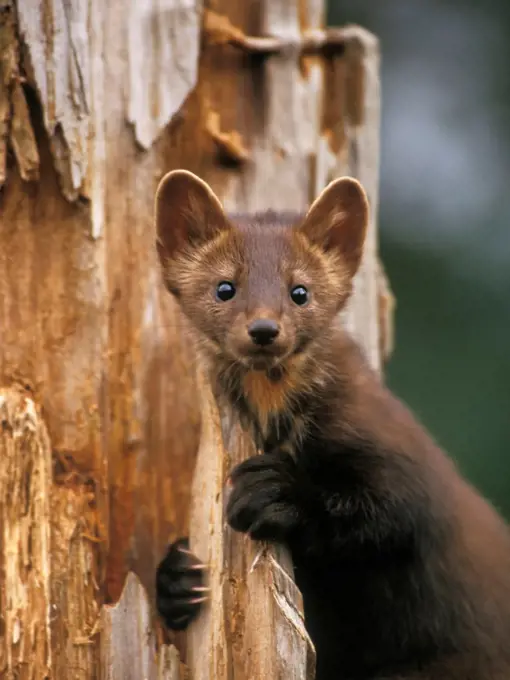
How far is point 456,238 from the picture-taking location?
7809 millimetres

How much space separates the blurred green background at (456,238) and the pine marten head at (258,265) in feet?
10.8

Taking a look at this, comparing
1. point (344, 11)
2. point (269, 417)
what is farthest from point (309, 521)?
point (344, 11)

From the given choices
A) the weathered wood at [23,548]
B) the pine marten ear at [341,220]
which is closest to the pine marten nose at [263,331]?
the pine marten ear at [341,220]

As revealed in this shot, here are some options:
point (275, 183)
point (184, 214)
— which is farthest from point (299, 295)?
point (275, 183)

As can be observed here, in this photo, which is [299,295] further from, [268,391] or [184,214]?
[184,214]

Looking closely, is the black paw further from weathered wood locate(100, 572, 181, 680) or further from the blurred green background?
the blurred green background

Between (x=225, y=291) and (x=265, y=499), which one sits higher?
(x=225, y=291)

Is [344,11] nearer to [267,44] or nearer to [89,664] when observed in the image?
[267,44]

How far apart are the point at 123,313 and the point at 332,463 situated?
949 mm

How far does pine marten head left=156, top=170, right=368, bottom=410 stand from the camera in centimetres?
404

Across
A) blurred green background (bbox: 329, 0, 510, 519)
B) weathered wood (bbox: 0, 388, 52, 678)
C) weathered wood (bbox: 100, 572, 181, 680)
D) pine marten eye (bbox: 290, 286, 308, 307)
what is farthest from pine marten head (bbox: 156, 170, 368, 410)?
blurred green background (bbox: 329, 0, 510, 519)

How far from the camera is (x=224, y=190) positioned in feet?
16.3

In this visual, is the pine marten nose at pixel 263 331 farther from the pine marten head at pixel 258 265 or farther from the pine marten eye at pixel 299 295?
the pine marten eye at pixel 299 295

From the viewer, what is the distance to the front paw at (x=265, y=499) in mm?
3887
